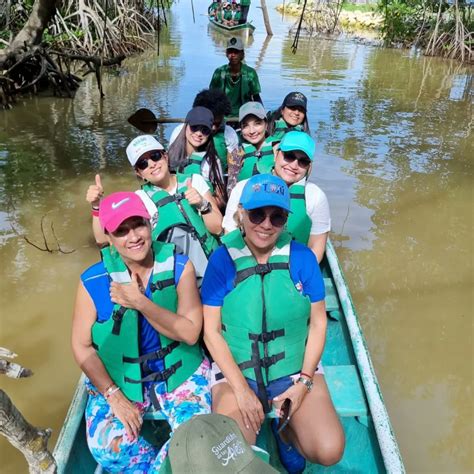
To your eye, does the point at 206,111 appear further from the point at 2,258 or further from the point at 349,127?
the point at 349,127

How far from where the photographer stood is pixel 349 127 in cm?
1104

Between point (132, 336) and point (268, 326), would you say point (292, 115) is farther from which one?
point (132, 336)

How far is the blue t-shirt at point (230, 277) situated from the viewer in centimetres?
254

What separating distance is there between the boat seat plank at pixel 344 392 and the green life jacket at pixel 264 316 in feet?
0.94

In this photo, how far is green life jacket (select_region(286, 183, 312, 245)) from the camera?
335 cm

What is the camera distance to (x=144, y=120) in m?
9.73

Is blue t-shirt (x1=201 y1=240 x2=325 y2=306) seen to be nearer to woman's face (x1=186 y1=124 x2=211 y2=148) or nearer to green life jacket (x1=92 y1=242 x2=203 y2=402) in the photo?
green life jacket (x1=92 y1=242 x2=203 y2=402)

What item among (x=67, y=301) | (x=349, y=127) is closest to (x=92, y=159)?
(x=67, y=301)

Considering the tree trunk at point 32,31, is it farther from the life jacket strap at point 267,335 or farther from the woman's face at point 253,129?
the life jacket strap at point 267,335

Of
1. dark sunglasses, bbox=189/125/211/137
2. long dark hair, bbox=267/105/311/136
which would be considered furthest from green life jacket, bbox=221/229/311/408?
long dark hair, bbox=267/105/311/136

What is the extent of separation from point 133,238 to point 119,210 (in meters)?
0.15

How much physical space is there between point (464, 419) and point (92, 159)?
7.27 metres

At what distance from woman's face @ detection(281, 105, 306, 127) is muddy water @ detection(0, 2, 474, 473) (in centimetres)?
184

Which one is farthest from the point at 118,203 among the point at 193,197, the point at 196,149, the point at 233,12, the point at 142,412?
the point at 233,12
